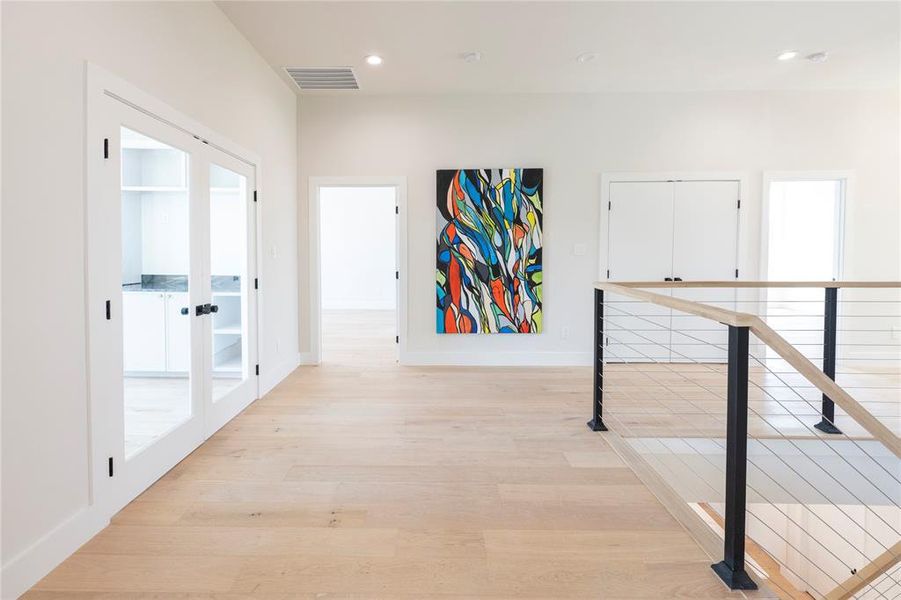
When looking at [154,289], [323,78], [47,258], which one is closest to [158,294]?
[154,289]

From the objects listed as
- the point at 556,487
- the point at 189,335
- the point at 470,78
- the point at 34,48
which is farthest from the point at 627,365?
the point at 34,48

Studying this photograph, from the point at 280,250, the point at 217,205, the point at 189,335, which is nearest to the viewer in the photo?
the point at 189,335

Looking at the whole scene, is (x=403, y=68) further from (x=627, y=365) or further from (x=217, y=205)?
(x=627, y=365)

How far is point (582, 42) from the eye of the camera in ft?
11.8

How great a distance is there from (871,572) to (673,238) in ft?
10.1

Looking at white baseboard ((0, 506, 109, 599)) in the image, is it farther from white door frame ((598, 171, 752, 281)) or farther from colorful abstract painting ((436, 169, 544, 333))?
white door frame ((598, 171, 752, 281))

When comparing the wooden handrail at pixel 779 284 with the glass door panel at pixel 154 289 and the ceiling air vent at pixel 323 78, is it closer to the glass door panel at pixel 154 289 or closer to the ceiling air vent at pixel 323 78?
the glass door panel at pixel 154 289

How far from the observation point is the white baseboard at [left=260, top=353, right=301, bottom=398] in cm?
389

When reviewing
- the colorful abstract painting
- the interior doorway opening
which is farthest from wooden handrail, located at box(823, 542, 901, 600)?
the interior doorway opening

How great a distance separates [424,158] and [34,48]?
11.3ft

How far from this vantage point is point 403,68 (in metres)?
4.08

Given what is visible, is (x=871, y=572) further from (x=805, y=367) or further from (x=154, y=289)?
(x=154, y=289)

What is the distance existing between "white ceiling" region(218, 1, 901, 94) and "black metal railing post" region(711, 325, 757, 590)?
253 centimetres

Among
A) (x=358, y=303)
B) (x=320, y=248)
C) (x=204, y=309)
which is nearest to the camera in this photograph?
(x=204, y=309)
